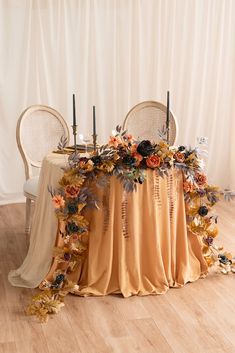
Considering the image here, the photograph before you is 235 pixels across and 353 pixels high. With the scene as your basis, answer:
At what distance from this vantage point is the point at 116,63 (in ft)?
17.4

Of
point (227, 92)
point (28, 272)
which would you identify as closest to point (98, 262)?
point (28, 272)

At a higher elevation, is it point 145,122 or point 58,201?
point 145,122

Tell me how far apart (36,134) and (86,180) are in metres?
1.33

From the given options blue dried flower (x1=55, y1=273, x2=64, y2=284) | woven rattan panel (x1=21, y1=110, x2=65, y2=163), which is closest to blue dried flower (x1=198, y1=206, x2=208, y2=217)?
blue dried flower (x1=55, y1=273, x2=64, y2=284)

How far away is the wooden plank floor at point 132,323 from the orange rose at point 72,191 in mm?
577

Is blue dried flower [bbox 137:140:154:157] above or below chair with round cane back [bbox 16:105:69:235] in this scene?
above

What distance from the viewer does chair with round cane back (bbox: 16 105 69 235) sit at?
4277 mm

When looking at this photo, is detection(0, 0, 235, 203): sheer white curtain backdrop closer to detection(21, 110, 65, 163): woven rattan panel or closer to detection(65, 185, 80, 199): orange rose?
detection(21, 110, 65, 163): woven rattan panel

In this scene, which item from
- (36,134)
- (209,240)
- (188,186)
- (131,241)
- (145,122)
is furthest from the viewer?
(145,122)

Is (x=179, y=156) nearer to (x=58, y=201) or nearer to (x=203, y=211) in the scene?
(x=203, y=211)

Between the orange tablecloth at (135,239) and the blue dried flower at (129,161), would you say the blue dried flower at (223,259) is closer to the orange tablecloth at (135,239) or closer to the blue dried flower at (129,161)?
the orange tablecloth at (135,239)

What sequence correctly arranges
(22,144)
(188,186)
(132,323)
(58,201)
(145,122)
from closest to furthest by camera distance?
1. (132,323)
2. (58,201)
3. (188,186)
4. (22,144)
5. (145,122)

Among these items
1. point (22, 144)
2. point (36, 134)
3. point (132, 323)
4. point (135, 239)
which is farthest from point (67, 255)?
point (36, 134)

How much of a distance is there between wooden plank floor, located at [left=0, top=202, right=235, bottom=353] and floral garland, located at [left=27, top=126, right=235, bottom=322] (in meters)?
0.10
